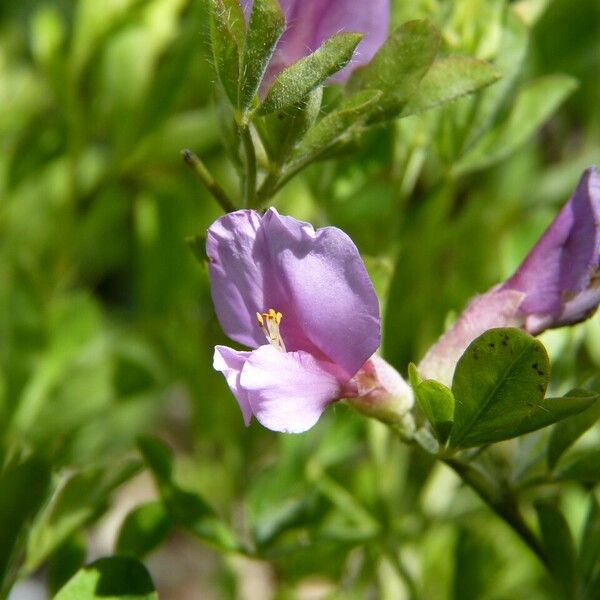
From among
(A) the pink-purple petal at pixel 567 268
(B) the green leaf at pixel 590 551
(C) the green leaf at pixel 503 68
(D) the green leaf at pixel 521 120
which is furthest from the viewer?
(D) the green leaf at pixel 521 120

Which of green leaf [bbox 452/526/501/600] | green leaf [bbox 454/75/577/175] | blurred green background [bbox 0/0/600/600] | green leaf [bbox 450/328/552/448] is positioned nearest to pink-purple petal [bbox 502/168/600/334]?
green leaf [bbox 450/328/552/448]

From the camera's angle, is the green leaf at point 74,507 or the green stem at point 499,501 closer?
the green stem at point 499,501

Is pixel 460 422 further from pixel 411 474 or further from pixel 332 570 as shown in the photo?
pixel 411 474

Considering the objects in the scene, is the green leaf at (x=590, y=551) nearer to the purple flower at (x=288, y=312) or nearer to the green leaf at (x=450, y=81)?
the purple flower at (x=288, y=312)

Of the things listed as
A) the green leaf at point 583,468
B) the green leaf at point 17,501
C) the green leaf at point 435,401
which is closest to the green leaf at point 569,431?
the green leaf at point 583,468

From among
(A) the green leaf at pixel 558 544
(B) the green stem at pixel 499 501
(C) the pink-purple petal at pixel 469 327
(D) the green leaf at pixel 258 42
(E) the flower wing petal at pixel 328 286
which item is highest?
(D) the green leaf at pixel 258 42

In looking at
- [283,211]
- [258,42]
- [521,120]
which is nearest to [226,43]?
[258,42]

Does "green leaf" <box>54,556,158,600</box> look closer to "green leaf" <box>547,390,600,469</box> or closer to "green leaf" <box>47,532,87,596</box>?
"green leaf" <box>47,532,87,596</box>

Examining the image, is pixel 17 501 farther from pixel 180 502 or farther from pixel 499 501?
pixel 499 501
